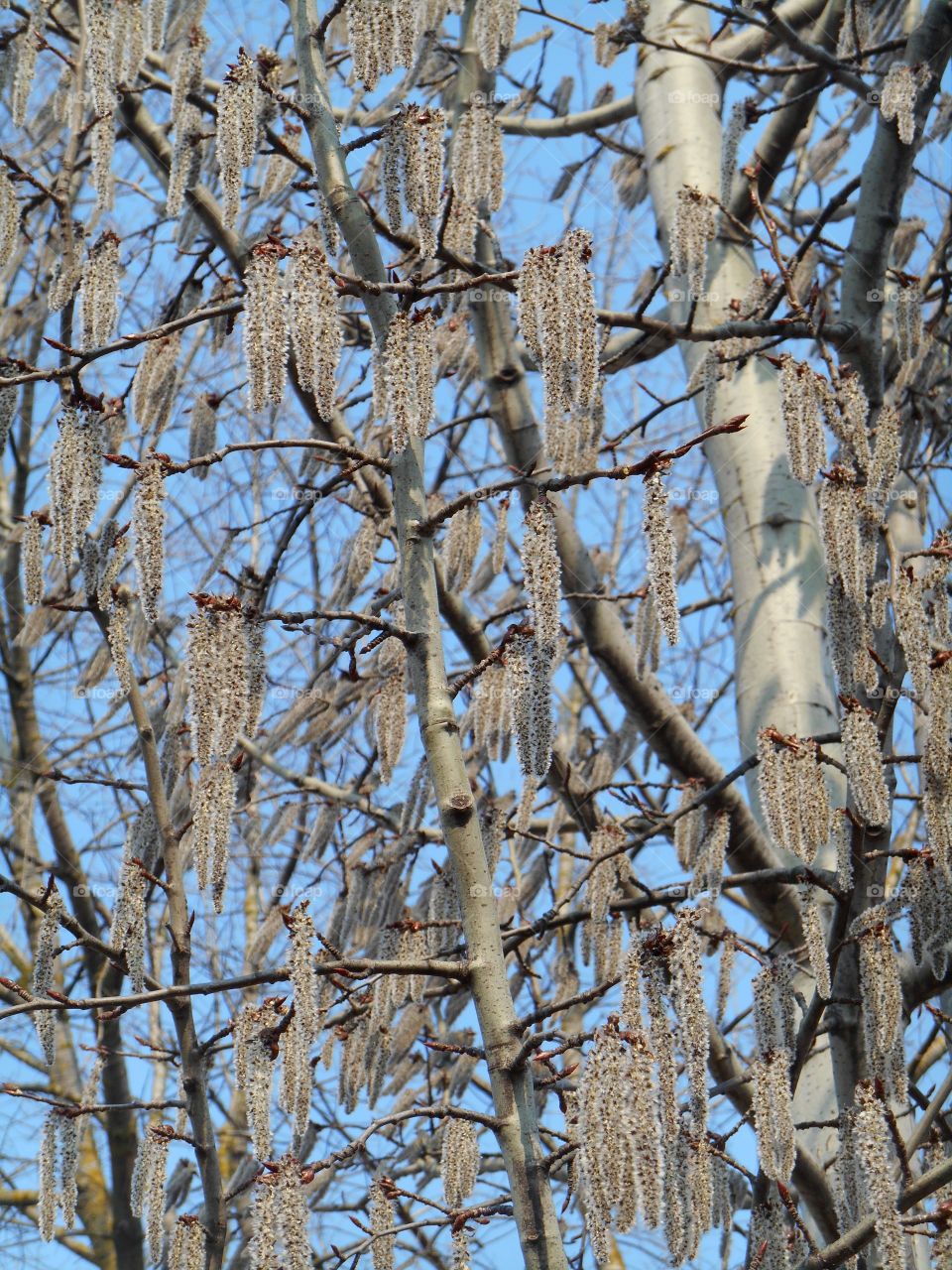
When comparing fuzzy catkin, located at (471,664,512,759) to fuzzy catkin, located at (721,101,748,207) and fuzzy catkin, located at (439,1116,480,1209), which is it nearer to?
fuzzy catkin, located at (439,1116,480,1209)

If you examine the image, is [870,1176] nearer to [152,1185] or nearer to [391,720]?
[152,1185]

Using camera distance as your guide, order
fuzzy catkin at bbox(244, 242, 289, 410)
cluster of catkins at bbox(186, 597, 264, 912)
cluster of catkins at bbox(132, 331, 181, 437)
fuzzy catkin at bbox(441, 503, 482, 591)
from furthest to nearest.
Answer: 1. fuzzy catkin at bbox(441, 503, 482, 591)
2. cluster of catkins at bbox(132, 331, 181, 437)
3. fuzzy catkin at bbox(244, 242, 289, 410)
4. cluster of catkins at bbox(186, 597, 264, 912)

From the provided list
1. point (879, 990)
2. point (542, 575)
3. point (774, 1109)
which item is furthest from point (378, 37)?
point (774, 1109)

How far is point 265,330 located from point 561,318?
23.7 inches

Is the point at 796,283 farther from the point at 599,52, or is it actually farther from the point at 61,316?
the point at 61,316

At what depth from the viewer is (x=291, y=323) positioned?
10.1 feet

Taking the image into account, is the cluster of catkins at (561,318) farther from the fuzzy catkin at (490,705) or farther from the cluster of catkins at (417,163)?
the fuzzy catkin at (490,705)

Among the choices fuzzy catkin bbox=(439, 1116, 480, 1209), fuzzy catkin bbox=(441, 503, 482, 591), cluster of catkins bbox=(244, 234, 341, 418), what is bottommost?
fuzzy catkin bbox=(439, 1116, 480, 1209)

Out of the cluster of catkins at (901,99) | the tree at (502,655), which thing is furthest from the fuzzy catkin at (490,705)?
the cluster of catkins at (901,99)

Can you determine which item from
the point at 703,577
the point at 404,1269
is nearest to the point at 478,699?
the point at 703,577

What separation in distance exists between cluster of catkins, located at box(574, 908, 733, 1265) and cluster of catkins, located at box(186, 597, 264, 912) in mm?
831

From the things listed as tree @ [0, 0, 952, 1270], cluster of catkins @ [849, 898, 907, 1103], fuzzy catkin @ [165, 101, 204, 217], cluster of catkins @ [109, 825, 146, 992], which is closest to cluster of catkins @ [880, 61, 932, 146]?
tree @ [0, 0, 952, 1270]

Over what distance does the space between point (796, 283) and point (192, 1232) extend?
4.40 metres

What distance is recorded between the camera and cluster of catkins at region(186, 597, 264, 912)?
2900 millimetres
